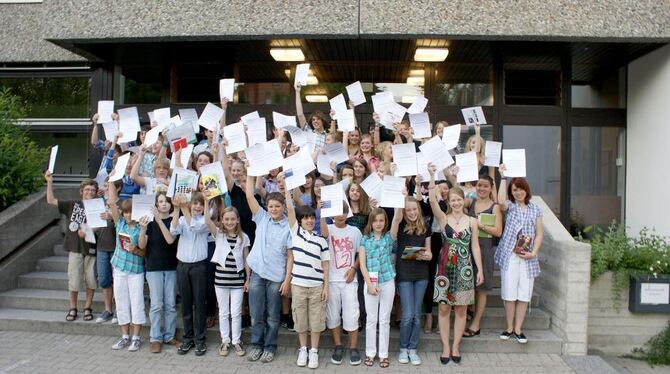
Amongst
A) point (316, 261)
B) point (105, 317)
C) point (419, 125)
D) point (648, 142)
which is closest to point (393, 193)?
point (316, 261)

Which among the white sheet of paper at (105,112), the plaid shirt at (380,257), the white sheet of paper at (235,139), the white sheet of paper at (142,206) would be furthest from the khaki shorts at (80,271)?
the plaid shirt at (380,257)

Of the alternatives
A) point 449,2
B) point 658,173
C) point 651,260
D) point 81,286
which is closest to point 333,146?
point 449,2

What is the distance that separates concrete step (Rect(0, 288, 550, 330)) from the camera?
661 cm

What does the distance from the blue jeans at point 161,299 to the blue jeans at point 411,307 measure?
101 inches

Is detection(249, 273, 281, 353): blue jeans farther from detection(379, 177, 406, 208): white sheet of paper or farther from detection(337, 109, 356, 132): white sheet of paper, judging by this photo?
detection(337, 109, 356, 132): white sheet of paper

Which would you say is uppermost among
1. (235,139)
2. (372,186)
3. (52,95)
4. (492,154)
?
(52,95)

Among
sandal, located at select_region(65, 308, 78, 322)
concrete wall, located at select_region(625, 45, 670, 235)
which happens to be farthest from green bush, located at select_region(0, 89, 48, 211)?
concrete wall, located at select_region(625, 45, 670, 235)

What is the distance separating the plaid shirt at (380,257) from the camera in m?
5.71

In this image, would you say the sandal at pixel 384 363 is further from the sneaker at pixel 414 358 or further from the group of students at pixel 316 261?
the sneaker at pixel 414 358

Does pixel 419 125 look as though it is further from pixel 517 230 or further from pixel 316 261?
pixel 316 261

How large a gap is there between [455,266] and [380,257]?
2.67ft

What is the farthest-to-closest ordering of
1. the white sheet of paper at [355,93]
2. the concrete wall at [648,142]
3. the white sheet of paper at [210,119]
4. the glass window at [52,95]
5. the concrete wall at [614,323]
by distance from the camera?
the glass window at [52,95]
the concrete wall at [648,142]
the white sheet of paper at [355,93]
the white sheet of paper at [210,119]
the concrete wall at [614,323]

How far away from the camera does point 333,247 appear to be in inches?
229

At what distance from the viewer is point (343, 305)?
5820mm
